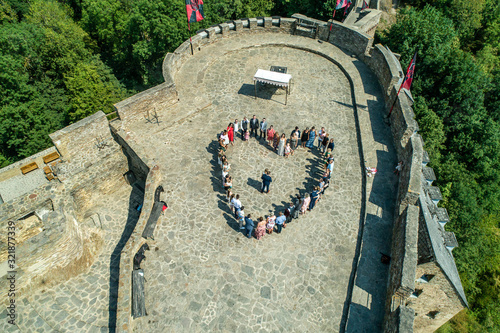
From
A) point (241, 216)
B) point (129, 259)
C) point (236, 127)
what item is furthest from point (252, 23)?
point (129, 259)

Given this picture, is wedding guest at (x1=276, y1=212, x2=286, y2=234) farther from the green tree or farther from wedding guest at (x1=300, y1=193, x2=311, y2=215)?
the green tree

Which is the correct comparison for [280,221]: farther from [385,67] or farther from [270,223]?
[385,67]

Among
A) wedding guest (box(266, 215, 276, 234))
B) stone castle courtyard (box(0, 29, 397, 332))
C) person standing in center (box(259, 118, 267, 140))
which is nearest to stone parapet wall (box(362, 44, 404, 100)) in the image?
stone castle courtyard (box(0, 29, 397, 332))

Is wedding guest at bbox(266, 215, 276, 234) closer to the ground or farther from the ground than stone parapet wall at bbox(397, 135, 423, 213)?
closer to the ground

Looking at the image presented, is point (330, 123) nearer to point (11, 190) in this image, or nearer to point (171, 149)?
point (171, 149)

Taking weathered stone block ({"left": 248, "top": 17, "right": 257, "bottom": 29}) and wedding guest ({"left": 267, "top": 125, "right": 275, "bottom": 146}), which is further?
weathered stone block ({"left": 248, "top": 17, "right": 257, "bottom": 29})

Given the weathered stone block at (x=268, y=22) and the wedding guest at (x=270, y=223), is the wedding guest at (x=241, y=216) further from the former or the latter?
the weathered stone block at (x=268, y=22)
